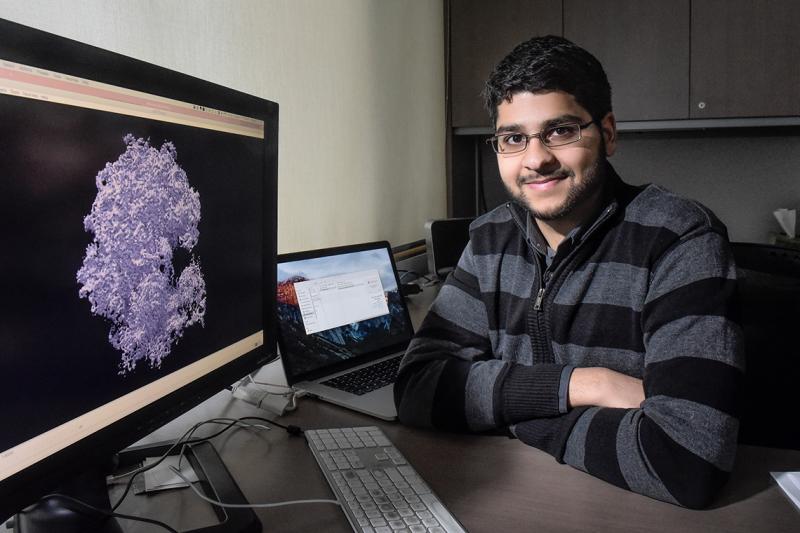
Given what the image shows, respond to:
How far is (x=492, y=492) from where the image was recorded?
27.8 inches

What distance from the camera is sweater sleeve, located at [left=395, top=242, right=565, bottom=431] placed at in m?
0.86

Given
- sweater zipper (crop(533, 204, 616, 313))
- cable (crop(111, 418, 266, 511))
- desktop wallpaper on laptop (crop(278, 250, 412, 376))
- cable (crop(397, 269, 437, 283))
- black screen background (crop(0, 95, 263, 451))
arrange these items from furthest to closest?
cable (crop(397, 269, 437, 283))
desktop wallpaper on laptop (crop(278, 250, 412, 376))
sweater zipper (crop(533, 204, 616, 313))
cable (crop(111, 418, 266, 511))
black screen background (crop(0, 95, 263, 451))

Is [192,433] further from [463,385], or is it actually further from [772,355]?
[772,355]

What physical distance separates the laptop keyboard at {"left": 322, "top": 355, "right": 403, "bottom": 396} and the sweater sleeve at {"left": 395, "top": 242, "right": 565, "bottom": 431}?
0.11 meters

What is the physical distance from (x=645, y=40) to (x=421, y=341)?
1.95m

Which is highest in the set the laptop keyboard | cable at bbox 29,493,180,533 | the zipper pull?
the zipper pull

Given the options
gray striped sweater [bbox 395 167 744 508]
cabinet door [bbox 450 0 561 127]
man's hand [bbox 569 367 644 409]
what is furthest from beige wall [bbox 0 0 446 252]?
man's hand [bbox 569 367 644 409]

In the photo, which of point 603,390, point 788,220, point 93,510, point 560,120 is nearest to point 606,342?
point 603,390

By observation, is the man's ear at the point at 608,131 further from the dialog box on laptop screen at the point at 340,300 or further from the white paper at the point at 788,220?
the white paper at the point at 788,220

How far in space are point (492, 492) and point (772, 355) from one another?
809 mm

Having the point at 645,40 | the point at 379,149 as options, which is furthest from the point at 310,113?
the point at 645,40

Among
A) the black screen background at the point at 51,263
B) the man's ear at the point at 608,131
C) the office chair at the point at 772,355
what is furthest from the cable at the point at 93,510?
the office chair at the point at 772,355

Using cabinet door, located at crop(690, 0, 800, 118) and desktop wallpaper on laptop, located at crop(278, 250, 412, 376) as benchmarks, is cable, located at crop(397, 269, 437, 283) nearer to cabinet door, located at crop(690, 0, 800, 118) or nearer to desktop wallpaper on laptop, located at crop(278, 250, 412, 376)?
desktop wallpaper on laptop, located at crop(278, 250, 412, 376)

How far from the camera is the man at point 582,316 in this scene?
768 mm
